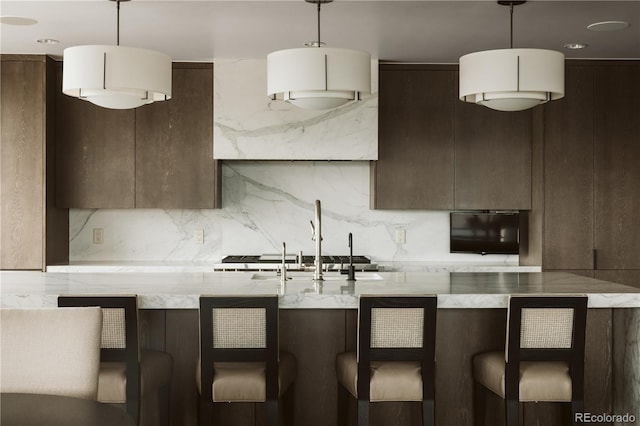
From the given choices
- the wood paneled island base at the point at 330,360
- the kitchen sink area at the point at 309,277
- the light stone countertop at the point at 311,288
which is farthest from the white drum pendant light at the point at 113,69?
the kitchen sink area at the point at 309,277

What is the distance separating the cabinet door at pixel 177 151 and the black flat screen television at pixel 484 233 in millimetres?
1972

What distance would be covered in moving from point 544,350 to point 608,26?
2.38 m

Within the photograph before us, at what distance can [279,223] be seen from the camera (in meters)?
5.87

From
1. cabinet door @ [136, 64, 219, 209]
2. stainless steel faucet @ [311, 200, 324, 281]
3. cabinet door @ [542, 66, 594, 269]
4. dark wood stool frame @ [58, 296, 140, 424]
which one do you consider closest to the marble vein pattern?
stainless steel faucet @ [311, 200, 324, 281]

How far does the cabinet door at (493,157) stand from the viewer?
546cm

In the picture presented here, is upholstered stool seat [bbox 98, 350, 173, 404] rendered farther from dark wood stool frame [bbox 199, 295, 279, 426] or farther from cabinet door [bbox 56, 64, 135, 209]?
cabinet door [bbox 56, 64, 135, 209]

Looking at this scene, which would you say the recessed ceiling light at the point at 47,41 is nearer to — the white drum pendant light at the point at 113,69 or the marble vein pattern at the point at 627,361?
the white drum pendant light at the point at 113,69

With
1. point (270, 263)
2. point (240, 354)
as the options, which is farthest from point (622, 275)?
point (240, 354)

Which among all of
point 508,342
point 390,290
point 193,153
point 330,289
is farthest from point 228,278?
point 193,153

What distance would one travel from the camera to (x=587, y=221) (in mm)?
5359

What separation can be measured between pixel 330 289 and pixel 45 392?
4.60 ft

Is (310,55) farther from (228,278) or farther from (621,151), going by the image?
(621,151)

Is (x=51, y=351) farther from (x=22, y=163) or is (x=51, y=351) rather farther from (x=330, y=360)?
(x=22, y=163)

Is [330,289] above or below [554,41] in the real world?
below
